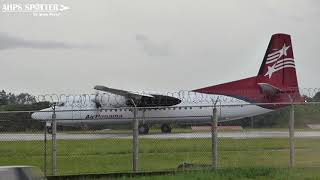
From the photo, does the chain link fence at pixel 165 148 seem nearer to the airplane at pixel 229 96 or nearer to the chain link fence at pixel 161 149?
the chain link fence at pixel 161 149

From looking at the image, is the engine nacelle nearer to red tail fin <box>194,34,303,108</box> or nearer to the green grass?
red tail fin <box>194,34,303,108</box>

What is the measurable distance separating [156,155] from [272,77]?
2589 cm

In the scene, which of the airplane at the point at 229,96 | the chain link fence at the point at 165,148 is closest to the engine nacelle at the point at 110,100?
the airplane at the point at 229,96

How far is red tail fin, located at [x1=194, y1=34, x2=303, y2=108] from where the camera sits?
39406 mm

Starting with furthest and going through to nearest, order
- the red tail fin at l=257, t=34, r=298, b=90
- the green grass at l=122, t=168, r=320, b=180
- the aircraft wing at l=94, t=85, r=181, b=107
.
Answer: the red tail fin at l=257, t=34, r=298, b=90 < the aircraft wing at l=94, t=85, r=181, b=107 < the green grass at l=122, t=168, r=320, b=180

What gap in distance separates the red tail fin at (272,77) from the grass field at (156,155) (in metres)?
19.6

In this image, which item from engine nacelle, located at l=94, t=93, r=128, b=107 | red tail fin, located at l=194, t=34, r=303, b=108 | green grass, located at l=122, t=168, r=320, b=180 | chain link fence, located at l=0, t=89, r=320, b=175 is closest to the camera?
green grass, located at l=122, t=168, r=320, b=180

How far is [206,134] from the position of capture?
1641cm

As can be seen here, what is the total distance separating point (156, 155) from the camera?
685 inches

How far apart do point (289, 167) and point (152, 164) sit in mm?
3816

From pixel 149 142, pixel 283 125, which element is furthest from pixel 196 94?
pixel 283 125

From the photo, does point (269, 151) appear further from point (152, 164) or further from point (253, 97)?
point (253, 97)

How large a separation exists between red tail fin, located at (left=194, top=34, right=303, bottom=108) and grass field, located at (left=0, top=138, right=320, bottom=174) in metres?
19.6

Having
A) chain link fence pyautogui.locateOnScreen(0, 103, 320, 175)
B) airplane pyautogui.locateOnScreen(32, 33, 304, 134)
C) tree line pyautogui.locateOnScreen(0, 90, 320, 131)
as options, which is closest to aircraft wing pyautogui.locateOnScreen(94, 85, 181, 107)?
airplane pyautogui.locateOnScreen(32, 33, 304, 134)
